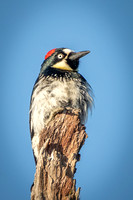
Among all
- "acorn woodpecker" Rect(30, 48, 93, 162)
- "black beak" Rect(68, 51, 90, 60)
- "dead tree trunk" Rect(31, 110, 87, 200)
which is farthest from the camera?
"black beak" Rect(68, 51, 90, 60)

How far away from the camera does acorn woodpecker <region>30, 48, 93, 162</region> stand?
16.8 ft

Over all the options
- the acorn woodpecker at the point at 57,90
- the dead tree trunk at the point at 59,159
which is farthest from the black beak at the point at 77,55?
the dead tree trunk at the point at 59,159

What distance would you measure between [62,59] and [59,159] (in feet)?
8.19

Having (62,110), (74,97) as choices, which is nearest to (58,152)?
(62,110)

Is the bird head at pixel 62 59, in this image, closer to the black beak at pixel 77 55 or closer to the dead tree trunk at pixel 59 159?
the black beak at pixel 77 55

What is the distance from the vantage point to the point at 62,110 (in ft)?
16.1

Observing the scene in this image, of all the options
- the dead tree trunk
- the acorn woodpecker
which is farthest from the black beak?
the dead tree trunk

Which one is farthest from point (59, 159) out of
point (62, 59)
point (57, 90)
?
point (62, 59)

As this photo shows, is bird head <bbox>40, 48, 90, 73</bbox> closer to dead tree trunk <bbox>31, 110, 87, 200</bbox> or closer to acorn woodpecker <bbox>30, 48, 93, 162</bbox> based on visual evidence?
acorn woodpecker <bbox>30, 48, 93, 162</bbox>

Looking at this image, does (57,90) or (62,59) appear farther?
(62,59)

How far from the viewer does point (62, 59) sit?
18.9 feet

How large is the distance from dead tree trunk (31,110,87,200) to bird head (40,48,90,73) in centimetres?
141

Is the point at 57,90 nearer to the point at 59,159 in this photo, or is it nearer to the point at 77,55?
the point at 77,55

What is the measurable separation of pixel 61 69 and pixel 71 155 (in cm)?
213
